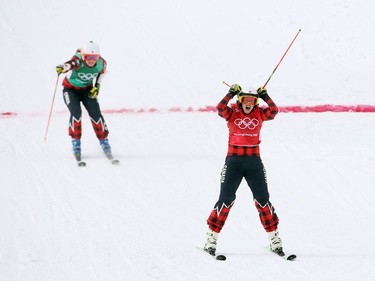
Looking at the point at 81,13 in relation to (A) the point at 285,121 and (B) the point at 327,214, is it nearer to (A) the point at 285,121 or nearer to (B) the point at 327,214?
(A) the point at 285,121

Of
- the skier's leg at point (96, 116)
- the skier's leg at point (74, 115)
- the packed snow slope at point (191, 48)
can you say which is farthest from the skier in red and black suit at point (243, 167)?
the packed snow slope at point (191, 48)

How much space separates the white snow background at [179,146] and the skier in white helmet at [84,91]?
0.38 m

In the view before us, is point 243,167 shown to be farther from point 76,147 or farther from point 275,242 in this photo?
point 76,147

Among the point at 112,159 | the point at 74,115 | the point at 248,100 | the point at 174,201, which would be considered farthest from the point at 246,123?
the point at 74,115

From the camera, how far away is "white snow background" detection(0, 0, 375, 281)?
23.8ft

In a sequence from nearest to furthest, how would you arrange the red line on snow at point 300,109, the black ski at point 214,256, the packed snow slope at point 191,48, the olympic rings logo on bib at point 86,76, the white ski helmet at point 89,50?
the black ski at point 214,256, the white ski helmet at point 89,50, the olympic rings logo on bib at point 86,76, the red line on snow at point 300,109, the packed snow slope at point 191,48

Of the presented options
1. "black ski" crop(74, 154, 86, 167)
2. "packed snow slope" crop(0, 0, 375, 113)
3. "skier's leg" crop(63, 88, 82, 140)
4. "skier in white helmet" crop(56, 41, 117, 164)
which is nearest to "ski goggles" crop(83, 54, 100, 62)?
"skier in white helmet" crop(56, 41, 117, 164)

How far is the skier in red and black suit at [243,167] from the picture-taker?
7395 millimetres

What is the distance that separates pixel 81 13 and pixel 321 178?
9797mm

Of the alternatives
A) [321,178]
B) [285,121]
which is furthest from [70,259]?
[285,121]

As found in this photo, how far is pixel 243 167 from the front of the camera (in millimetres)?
7387

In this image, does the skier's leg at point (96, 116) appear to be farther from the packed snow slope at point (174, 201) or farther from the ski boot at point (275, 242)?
the ski boot at point (275, 242)

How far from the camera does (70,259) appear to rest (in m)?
6.99

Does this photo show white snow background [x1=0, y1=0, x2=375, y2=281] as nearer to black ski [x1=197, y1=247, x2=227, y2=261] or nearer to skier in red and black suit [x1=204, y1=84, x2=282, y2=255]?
black ski [x1=197, y1=247, x2=227, y2=261]
